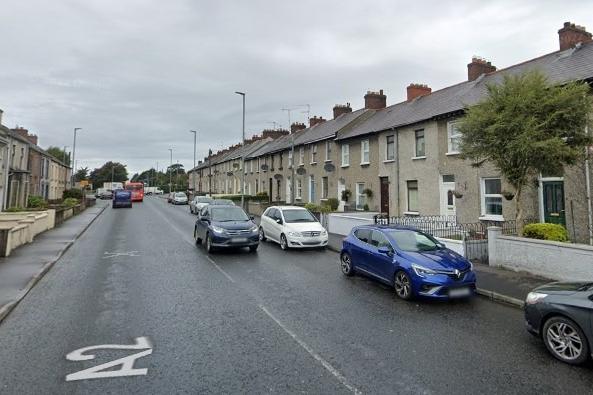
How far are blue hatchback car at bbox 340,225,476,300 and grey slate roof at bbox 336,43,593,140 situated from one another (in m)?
6.62

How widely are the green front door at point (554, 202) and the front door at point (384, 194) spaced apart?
917cm

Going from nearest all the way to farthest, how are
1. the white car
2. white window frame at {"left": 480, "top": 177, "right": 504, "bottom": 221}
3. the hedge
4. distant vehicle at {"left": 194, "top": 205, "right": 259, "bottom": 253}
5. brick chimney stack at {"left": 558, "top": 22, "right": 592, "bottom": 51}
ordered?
1. the hedge
2. distant vehicle at {"left": 194, "top": 205, "right": 259, "bottom": 253}
3. the white car
4. white window frame at {"left": 480, "top": 177, "right": 504, "bottom": 221}
5. brick chimney stack at {"left": 558, "top": 22, "right": 592, "bottom": 51}

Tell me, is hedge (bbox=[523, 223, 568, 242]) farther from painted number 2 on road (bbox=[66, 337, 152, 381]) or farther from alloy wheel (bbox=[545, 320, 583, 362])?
painted number 2 on road (bbox=[66, 337, 152, 381])

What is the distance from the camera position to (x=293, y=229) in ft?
47.9

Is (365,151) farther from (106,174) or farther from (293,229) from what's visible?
(106,174)

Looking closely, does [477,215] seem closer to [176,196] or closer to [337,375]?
[337,375]

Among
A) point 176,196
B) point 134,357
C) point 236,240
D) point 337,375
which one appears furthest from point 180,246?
point 176,196

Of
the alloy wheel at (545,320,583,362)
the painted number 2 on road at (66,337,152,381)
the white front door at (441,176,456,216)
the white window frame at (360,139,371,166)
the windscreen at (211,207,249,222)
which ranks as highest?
the white window frame at (360,139,371,166)

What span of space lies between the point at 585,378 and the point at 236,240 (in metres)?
10.4

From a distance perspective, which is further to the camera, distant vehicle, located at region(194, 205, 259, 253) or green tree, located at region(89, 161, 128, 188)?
green tree, located at region(89, 161, 128, 188)

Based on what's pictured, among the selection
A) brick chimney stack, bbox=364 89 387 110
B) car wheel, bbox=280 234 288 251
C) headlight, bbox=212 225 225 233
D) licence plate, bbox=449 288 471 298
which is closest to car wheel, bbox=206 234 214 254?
headlight, bbox=212 225 225 233

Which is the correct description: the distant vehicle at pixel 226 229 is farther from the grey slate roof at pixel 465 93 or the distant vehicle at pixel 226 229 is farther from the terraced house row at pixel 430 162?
the grey slate roof at pixel 465 93

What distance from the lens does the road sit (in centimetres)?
449

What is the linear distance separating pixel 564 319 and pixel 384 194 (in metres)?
18.1
